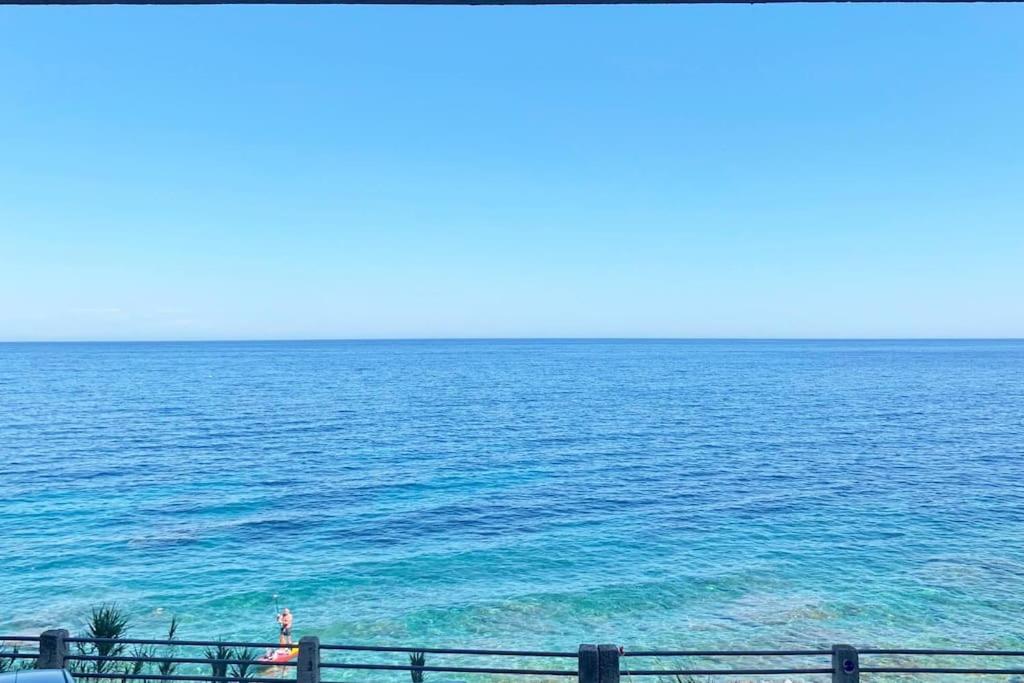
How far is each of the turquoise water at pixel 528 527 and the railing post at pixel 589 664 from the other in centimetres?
1092

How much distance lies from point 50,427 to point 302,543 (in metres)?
44.7

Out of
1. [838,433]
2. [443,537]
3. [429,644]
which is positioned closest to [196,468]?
[443,537]

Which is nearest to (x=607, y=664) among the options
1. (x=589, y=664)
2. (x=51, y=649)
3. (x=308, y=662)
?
(x=589, y=664)

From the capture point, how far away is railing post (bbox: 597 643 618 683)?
26.3ft

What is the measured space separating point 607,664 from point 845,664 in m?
2.94

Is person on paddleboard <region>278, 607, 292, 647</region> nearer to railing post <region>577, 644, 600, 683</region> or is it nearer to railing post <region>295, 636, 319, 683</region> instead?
railing post <region>295, 636, 319, 683</region>

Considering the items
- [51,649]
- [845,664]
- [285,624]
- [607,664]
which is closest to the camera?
[607,664]

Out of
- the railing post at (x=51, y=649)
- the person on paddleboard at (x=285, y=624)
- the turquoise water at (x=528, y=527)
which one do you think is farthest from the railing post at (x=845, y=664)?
the person on paddleboard at (x=285, y=624)

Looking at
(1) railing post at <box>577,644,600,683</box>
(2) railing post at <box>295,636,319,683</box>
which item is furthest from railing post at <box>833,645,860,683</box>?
(2) railing post at <box>295,636,319,683</box>

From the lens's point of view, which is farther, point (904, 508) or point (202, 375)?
point (202, 375)

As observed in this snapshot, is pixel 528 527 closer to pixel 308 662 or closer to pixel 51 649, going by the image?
pixel 308 662

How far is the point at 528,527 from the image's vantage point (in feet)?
97.2

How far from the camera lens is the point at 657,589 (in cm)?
2225

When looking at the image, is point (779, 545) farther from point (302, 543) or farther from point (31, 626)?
point (31, 626)
